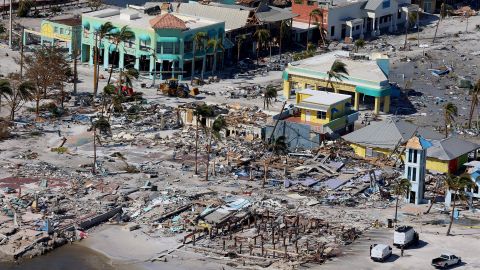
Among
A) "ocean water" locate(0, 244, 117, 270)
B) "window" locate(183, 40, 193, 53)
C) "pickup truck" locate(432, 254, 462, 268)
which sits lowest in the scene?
"ocean water" locate(0, 244, 117, 270)

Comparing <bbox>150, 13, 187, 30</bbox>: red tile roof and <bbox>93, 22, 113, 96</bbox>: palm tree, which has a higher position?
<bbox>150, 13, 187, 30</bbox>: red tile roof

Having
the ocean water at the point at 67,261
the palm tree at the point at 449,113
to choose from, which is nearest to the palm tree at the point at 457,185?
the palm tree at the point at 449,113

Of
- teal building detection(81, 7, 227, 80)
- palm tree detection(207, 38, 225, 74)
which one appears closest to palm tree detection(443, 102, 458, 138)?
palm tree detection(207, 38, 225, 74)

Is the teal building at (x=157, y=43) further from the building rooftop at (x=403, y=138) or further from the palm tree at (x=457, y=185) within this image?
the palm tree at (x=457, y=185)

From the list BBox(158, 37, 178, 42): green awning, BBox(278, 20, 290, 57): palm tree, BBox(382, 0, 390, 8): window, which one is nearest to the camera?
BBox(158, 37, 178, 42): green awning

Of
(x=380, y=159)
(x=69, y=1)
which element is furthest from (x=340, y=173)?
(x=69, y=1)

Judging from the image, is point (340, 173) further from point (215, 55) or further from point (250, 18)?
point (250, 18)

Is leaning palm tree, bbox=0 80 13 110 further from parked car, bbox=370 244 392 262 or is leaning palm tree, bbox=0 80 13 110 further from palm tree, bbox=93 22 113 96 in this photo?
parked car, bbox=370 244 392 262
